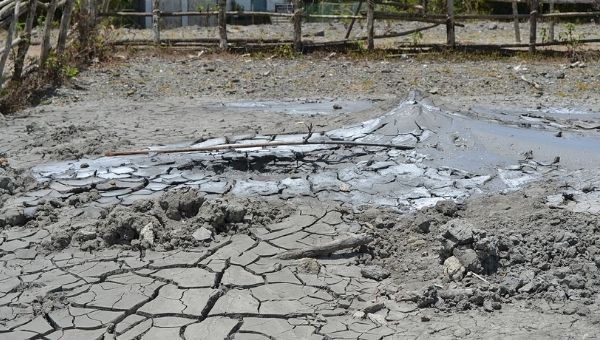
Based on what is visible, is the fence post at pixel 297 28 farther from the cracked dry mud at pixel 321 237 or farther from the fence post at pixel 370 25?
the cracked dry mud at pixel 321 237

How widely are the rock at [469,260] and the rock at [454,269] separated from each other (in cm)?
2

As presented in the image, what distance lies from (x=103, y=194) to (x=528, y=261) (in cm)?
308

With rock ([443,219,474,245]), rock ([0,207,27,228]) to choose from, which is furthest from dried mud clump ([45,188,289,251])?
rock ([443,219,474,245])

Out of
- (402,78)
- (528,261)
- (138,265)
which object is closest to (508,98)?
(402,78)

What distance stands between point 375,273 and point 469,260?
0.53 metres

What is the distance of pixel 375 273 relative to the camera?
4.46 metres

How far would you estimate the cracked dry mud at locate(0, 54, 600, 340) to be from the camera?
399 centimetres

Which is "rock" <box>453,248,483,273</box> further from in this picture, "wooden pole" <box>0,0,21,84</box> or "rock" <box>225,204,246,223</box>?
"wooden pole" <box>0,0,21,84</box>

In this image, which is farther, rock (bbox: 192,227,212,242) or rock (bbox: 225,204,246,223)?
rock (bbox: 225,204,246,223)

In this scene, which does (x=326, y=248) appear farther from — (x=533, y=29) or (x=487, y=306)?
(x=533, y=29)

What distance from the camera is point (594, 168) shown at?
18.7 feet

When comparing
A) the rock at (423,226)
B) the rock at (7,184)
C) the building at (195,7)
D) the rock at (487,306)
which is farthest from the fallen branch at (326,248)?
the building at (195,7)

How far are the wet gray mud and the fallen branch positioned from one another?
0.04 meters

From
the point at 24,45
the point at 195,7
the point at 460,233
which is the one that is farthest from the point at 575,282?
the point at 195,7
